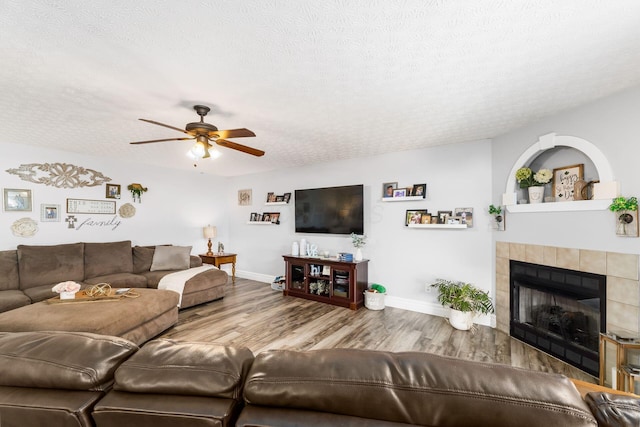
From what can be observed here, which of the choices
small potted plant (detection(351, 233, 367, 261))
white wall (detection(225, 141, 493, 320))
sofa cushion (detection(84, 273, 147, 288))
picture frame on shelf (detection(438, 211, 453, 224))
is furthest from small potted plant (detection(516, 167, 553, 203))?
sofa cushion (detection(84, 273, 147, 288))

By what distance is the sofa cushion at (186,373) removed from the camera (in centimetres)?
71

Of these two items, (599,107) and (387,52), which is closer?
(387,52)

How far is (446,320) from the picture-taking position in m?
3.44

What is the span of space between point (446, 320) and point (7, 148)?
6.27 m

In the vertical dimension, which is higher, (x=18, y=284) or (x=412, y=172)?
(x=412, y=172)

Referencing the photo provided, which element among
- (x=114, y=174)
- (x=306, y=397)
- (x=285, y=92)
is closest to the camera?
(x=306, y=397)

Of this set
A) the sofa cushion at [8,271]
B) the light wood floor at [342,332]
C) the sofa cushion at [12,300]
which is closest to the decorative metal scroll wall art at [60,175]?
the sofa cushion at [8,271]

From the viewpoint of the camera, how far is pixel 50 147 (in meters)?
3.82

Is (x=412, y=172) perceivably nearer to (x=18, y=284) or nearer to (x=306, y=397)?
(x=306, y=397)

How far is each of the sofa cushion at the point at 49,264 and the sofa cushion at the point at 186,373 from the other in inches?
156

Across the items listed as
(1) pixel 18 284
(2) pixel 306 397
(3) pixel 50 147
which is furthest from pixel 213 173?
(2) pixel 306 397

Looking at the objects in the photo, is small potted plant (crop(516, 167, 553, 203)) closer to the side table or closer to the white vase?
the white vase

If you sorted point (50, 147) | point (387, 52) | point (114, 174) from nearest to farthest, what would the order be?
point (387, 52), point (50, 147), point (114, 174)

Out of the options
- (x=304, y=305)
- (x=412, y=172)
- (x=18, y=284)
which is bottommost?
(x=304, y=305)
